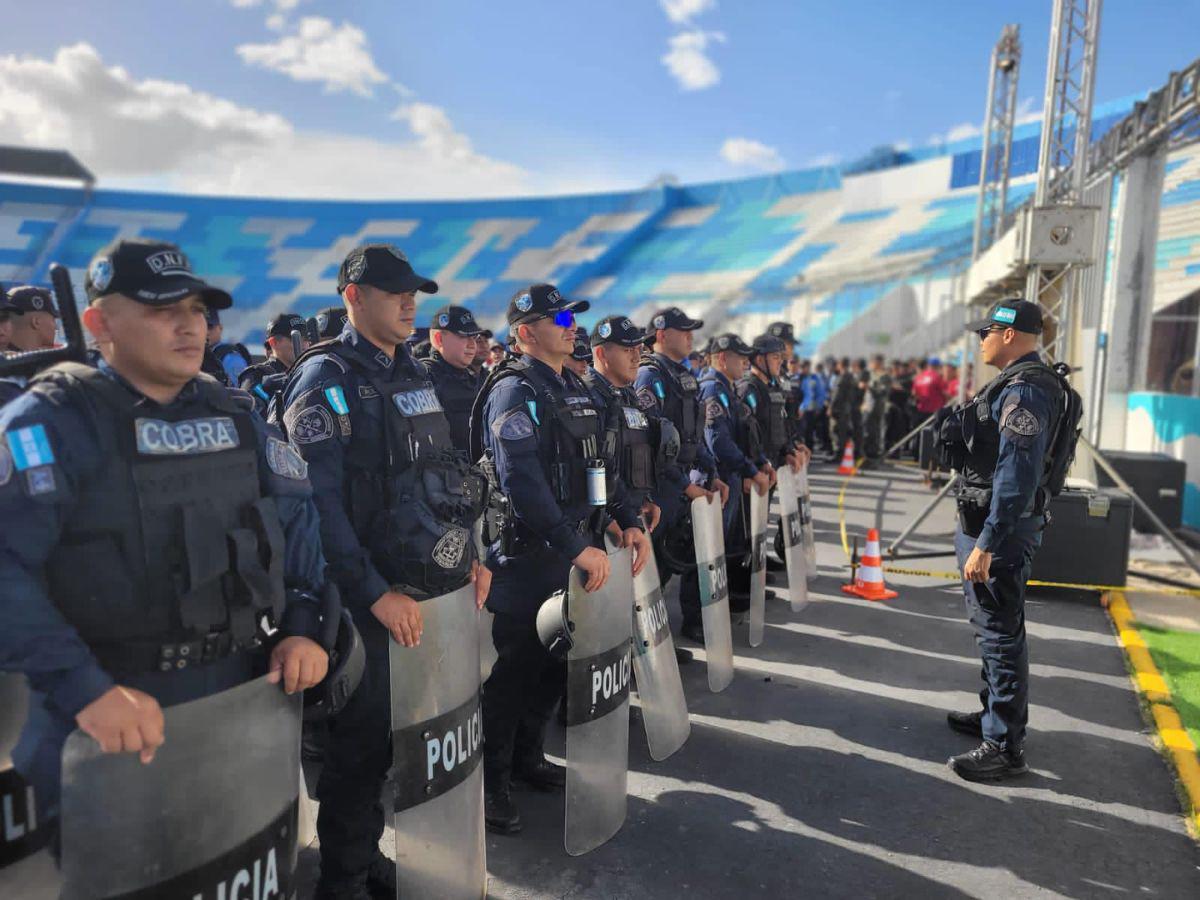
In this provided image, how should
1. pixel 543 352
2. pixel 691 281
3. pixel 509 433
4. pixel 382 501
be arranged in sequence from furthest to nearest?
pixel 691 281 < pixel 543 352 < pixel 509 433 < pixel 382 501

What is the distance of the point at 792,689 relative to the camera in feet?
15.8

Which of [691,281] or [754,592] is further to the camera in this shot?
[691,281]

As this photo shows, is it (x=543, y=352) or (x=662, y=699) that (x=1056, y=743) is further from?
(x=543, y=352)

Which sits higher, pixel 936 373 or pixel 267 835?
pixel 936 373

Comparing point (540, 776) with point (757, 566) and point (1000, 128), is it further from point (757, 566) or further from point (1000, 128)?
point (1000, 128)

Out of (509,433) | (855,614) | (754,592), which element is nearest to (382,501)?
(509,433)

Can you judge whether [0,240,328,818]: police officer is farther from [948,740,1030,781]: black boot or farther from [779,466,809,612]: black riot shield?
[779,466,809,612]: black riot shield

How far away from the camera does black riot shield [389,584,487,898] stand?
2.38m

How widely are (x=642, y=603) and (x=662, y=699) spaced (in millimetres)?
499

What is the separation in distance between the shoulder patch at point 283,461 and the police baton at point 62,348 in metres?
0.46

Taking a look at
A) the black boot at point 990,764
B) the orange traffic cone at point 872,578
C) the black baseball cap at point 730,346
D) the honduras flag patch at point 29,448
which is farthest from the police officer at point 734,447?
the honduras flag patch at point 29,448

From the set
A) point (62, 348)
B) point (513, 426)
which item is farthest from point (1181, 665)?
point (62, 348)

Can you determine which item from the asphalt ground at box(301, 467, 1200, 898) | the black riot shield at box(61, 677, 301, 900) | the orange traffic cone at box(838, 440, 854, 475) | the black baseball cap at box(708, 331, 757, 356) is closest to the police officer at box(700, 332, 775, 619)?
the black baseball cap at box(708, 331, 757, 356)

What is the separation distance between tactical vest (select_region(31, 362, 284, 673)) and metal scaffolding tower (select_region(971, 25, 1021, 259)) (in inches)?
597
